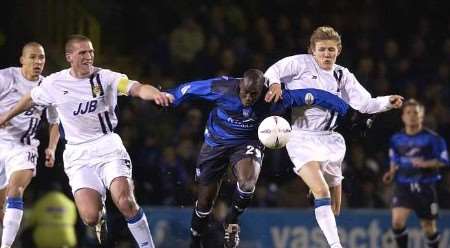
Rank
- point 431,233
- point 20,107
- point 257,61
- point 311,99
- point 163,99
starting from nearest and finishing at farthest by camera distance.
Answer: point 163,99
point 20,107
point 311,99
point 431,233
point 257,61

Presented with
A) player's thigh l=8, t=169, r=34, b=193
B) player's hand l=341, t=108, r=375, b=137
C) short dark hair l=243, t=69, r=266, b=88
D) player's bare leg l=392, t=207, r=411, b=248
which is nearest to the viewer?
short dark hair l=243, t=69, r=266, b=88

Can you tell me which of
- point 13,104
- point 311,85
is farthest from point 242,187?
point 13,104

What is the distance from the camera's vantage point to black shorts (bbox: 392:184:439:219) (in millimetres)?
12492

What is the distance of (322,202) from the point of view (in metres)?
→ 9.16

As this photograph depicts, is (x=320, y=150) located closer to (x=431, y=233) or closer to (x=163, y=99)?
(x=163, y=99)

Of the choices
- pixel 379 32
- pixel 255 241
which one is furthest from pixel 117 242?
pixel 379 32

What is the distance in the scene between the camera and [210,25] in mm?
14922

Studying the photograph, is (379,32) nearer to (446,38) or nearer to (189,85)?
(446,38)

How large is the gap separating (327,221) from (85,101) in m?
2.24

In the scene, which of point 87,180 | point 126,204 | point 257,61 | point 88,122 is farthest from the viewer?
point 257,61

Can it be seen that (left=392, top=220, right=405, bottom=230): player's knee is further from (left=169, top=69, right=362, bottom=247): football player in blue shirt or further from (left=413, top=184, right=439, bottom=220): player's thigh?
(left=169, top=69, right=362, bottom=247): football player in blue shirt

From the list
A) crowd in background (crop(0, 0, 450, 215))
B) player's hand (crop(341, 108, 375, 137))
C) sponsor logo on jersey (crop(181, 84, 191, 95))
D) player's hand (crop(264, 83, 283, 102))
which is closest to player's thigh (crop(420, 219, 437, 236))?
crowd in background (crop(0, 0, 450, 215))

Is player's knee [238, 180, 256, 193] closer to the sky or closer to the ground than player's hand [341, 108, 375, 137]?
closer to the ground

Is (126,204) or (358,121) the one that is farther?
(358,121)
